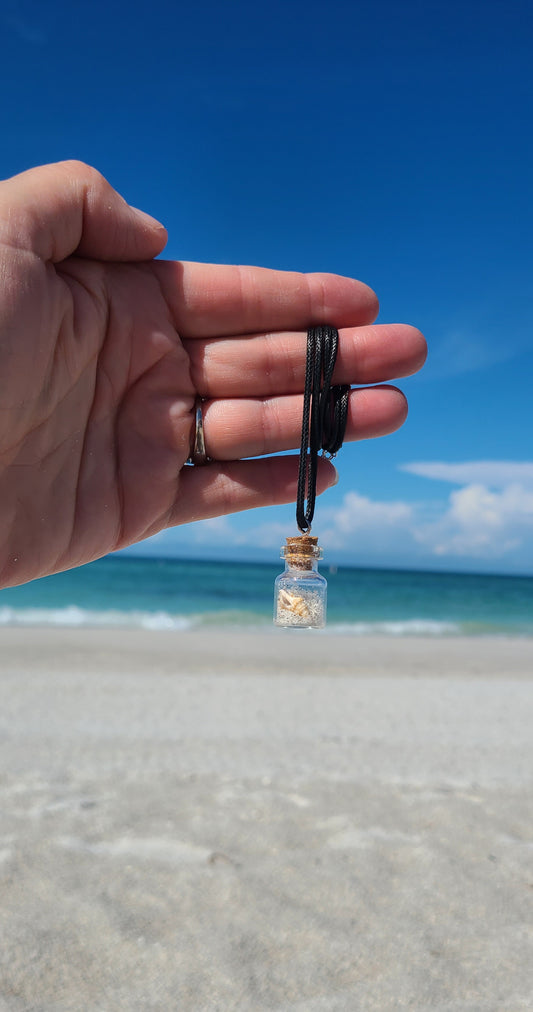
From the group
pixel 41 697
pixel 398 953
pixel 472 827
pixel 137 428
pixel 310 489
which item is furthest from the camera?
pixel 41 697

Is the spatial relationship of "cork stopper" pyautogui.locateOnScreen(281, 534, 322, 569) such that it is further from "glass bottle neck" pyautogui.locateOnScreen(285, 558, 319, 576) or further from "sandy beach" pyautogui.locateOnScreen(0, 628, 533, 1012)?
"sandy beach" pyautogui.locateOnScreen(0, 628, 533, 1012)

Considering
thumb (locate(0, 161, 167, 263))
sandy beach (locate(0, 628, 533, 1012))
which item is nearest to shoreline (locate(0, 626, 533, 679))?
sandy beach (locate(0, 628, 533, 1012))

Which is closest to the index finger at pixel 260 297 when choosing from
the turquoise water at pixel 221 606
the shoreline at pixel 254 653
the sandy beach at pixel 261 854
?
the sandy beach at pixel 261 854

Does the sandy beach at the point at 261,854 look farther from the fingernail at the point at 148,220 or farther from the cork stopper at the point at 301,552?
the fingernail at the point at 148,220

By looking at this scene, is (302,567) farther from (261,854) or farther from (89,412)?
(261,854)

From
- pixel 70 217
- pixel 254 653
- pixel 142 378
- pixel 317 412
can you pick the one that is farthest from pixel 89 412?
pixel 254 653

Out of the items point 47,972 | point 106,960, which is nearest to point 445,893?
point 106,960

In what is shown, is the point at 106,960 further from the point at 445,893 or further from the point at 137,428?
the point at 137,428
